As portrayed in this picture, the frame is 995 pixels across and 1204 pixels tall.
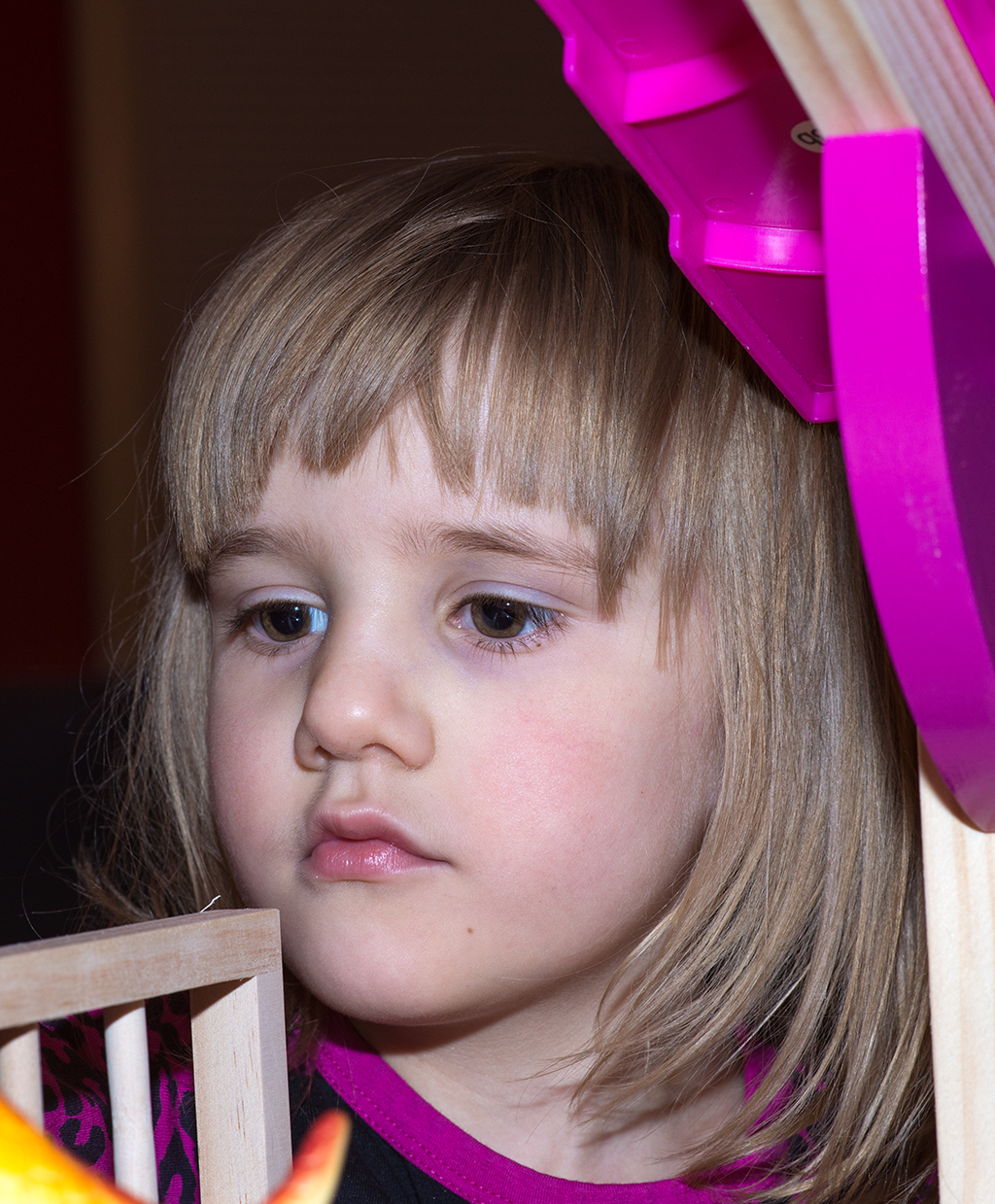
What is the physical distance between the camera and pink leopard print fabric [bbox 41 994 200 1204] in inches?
27.3

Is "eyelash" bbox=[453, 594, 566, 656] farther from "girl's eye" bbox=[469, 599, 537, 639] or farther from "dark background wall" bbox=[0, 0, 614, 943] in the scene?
"dark background wall" bbox=[0, 0, 614, 943]

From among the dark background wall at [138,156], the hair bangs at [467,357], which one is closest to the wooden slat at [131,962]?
the hair bangs at [467,357]

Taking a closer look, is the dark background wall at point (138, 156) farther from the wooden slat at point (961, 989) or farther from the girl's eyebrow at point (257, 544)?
the wooden slat at point (961, 989)

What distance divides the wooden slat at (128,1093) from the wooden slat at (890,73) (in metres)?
0.30

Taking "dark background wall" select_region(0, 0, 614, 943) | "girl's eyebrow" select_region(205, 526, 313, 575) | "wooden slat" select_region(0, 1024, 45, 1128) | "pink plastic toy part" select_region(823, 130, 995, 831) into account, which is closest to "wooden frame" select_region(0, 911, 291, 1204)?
"wooden slat" select_region(0, 1024, 45, 1128)

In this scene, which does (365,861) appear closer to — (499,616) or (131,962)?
(499,616)

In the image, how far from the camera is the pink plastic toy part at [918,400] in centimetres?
35

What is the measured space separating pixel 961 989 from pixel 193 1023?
264 millimetres

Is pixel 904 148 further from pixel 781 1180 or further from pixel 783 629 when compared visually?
pixel 781 1180

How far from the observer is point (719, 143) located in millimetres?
412

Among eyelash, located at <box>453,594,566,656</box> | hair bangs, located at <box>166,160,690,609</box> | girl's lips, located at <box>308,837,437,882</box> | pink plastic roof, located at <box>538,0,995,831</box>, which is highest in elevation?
pink plastic roof, located at <box>538,0,995,831</box>

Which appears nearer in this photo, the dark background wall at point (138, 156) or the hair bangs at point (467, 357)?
the hair bangs at point (467, 357)

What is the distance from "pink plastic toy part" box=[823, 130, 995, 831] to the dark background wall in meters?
2.56

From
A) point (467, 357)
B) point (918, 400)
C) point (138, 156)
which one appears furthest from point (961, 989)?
point (138, 156)
